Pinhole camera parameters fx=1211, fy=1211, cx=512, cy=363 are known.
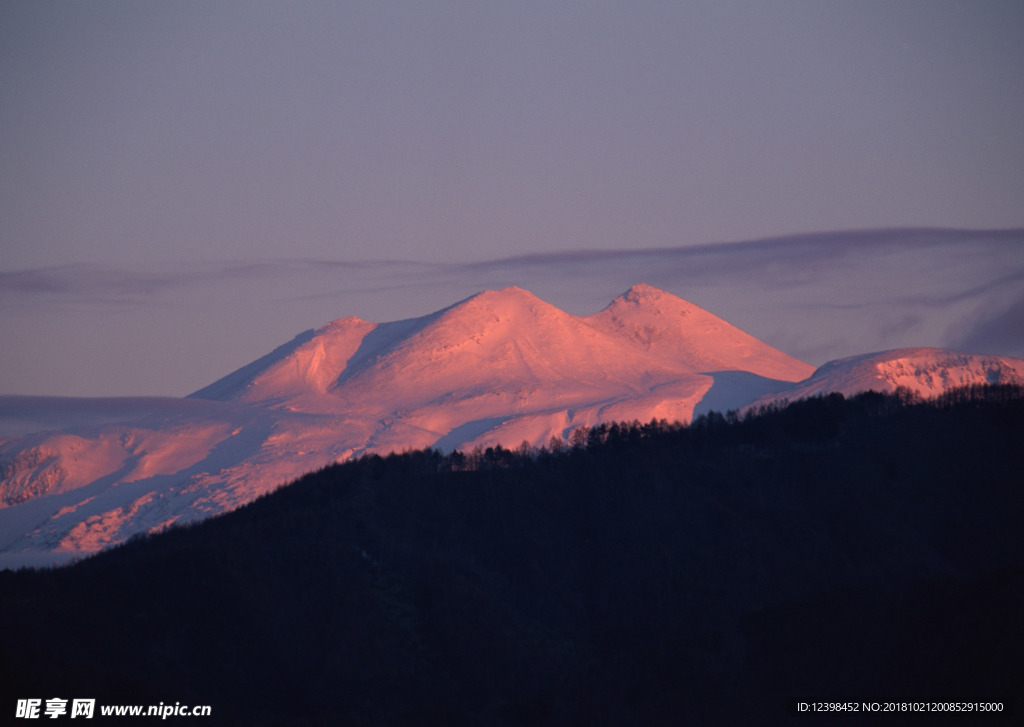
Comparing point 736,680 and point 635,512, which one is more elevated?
point 635,512

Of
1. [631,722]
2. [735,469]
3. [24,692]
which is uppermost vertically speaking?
[735,469]

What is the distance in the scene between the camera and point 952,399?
14625 cm

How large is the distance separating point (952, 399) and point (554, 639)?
225 feet

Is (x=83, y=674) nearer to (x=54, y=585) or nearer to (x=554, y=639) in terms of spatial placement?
(x=54, y=585)

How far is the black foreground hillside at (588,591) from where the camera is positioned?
88.8 meters

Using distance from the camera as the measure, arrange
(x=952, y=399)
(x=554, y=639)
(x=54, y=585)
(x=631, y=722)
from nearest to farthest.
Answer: (x=631, y=722) < (x=54, y=585) < (x=554, y=639) < (x=952, y=399)

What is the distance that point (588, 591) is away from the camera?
11100cm

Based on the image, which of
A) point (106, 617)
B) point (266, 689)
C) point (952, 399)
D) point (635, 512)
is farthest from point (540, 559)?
point (952, 399)

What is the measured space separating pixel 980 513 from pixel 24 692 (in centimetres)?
8743

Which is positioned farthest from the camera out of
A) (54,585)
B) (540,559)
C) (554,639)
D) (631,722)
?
(540,559)

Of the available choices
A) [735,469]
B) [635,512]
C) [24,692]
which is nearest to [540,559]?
[635,512]

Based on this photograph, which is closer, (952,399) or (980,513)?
(980,513)

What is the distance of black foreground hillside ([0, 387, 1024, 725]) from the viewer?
291 ft

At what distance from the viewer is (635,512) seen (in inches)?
4724
